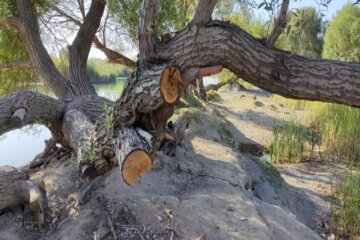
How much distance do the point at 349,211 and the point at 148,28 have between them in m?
3.59

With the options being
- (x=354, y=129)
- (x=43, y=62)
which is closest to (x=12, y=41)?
(x=43, y=62)

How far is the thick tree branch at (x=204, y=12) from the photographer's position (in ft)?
8.75

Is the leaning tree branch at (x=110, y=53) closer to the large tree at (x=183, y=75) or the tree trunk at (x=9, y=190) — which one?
the tree trunk at (x=9, y=190)

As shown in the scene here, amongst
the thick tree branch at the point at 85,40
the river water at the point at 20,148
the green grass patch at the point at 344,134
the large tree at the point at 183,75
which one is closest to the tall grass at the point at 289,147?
the green grass patch at the point at 344,134

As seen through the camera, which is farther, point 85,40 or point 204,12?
point 85,40

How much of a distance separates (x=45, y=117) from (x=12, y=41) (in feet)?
11.2

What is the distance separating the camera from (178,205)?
3.61 m

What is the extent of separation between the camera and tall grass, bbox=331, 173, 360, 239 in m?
4.87

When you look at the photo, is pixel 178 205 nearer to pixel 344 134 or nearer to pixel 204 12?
pixel 204 12

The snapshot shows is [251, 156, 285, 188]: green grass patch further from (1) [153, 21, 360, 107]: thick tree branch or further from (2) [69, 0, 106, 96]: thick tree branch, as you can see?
(1) [153, 21, 360, 107]: thick tree branch

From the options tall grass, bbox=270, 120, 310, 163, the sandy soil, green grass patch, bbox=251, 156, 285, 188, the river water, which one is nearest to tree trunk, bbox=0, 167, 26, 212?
the sandy soil

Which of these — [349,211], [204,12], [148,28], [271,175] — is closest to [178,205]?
[148,28]

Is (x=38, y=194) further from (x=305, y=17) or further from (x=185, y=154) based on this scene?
(x=305, y=17)

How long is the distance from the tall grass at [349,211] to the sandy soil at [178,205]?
0.24m
